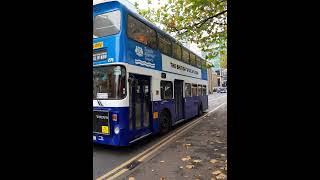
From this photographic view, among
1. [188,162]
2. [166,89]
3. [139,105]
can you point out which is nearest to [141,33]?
[139,105]

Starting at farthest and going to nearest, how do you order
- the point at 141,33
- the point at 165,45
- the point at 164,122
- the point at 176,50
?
the point at 176,50 → the point at 165,45 → the point at 164,122 → the point at 141,33

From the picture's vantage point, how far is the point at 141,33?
664 centimetres

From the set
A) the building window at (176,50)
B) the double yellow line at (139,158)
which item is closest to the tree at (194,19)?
the building window at (176,50)

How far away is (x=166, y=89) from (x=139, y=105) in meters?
1.88

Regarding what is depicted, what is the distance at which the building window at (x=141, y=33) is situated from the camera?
240 inches

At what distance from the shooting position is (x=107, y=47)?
18.9ft

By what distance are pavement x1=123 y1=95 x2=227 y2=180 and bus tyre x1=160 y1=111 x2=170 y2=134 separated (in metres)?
0.77

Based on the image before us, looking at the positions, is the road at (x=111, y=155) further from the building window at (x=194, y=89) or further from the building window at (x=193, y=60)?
the building window at (x=193, y=60)

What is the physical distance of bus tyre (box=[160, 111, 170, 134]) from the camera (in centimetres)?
774

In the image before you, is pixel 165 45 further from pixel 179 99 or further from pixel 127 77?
pixel 127 77

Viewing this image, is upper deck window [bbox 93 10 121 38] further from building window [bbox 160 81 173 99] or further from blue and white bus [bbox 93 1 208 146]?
building window [bbox 160 81 173 99]

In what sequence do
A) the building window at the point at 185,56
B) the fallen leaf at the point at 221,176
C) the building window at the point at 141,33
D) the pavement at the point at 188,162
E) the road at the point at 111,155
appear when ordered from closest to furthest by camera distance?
the fallen leaf at the point at 221,176
the pavement at the point at 188,162
the road at the point at 111,155
the building window at the point at 141,33
the building window at the point at 185,56

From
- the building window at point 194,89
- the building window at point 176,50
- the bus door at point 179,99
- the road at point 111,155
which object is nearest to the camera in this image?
the road at point 111,155
